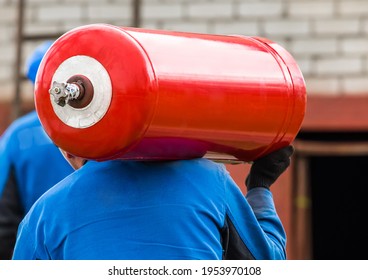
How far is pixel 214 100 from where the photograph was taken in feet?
8.52

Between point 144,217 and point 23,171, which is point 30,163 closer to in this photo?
point 23,171

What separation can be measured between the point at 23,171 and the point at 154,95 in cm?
189

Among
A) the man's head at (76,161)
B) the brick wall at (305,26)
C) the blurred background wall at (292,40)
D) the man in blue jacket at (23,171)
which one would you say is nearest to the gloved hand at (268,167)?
the man's head at (76,161)

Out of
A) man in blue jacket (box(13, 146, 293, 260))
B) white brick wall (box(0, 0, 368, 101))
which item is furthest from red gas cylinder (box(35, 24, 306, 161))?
white brick wall (box(0, 0, 368, 101))

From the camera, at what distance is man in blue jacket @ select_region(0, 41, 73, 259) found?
167 inches

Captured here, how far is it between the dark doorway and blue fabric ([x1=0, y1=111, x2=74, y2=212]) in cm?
338

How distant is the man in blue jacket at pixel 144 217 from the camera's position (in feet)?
8.61

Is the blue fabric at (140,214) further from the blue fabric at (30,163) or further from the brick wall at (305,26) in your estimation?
the brick wall at (305,26)

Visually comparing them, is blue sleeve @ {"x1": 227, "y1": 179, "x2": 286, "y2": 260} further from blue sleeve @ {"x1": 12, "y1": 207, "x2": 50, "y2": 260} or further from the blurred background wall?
the blurred background wall

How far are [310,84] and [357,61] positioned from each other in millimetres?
313

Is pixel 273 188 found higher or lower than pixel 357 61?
lower
